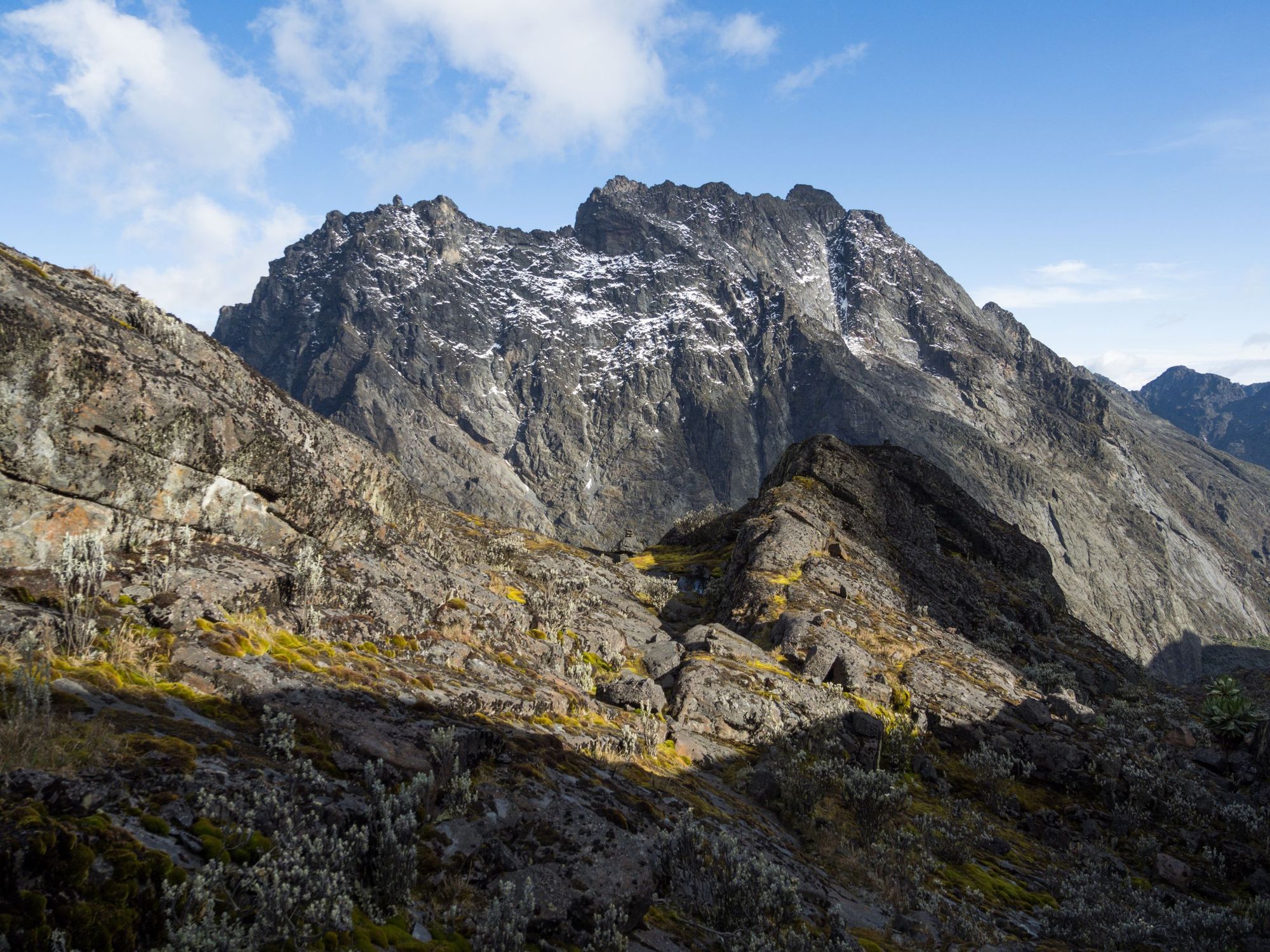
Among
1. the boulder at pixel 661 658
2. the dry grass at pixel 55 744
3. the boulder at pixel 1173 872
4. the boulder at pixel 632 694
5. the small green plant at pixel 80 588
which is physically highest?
the small green plant at pixel 80 588

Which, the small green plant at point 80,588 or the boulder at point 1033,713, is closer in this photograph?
the small green plant at point 80,588

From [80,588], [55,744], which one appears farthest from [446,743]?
[80,588]

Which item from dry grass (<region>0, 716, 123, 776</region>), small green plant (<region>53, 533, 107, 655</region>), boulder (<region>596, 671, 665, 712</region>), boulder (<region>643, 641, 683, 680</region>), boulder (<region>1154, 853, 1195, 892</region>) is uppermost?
small green plant (<region>53, 533, 107, 655</region>)

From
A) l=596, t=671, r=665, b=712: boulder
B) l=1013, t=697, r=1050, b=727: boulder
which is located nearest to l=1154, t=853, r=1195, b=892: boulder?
l=1013, t=697, r=1050, b=727: boulder

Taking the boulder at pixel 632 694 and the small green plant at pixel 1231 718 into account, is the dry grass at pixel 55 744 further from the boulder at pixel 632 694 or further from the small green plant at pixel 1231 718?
the small green plant at pixel 1231 718

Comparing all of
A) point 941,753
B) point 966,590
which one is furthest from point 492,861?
point 966,590

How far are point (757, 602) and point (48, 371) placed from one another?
69.7 ft

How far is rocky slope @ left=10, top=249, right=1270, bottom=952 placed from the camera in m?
5.42

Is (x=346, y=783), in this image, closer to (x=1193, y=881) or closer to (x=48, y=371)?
(x=48, y=371)

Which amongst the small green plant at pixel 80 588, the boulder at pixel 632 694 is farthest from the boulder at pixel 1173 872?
the small green plant at pixel 80 588

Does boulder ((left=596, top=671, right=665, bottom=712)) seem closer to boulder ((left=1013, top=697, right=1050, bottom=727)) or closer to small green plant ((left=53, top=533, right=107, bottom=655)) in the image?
small green plant ((left=53, top=533, right=107, bottom=655))

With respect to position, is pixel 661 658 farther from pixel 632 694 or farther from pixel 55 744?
pixel 55 744

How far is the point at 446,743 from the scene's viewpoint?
26.0 ft

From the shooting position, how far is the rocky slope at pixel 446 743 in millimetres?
5418
